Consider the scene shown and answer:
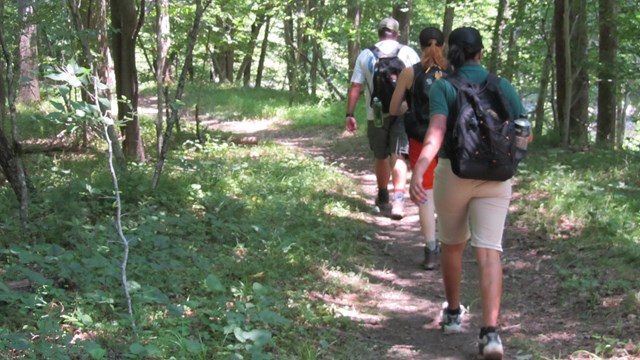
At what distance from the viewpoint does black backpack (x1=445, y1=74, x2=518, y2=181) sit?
136 inches

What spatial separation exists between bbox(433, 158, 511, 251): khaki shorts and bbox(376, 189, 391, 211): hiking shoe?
3.63m

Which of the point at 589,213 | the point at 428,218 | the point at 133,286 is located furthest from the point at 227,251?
the point at 589,213

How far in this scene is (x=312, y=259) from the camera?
5250 mm

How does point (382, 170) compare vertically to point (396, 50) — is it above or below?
below

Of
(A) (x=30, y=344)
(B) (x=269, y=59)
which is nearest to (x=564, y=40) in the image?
(A) (x=30, y=344)

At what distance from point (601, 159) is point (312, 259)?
5.11 meters

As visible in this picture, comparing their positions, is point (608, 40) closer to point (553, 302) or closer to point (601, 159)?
point (601, 159)

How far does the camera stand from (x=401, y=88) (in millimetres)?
5430

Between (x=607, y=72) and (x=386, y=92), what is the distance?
5400 mm

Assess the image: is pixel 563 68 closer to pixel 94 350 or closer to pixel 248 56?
pixel 94 350

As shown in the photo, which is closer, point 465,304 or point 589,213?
point 465,304

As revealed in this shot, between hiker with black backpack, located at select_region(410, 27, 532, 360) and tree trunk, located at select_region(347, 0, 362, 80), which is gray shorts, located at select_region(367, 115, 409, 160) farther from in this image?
tree trunk, located at select_region(347, 0, 362, 80)

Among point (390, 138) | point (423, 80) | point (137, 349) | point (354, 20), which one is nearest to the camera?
point (137, 349)

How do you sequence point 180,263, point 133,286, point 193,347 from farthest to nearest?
point 180,263 < point 133,286 < point 193,347
